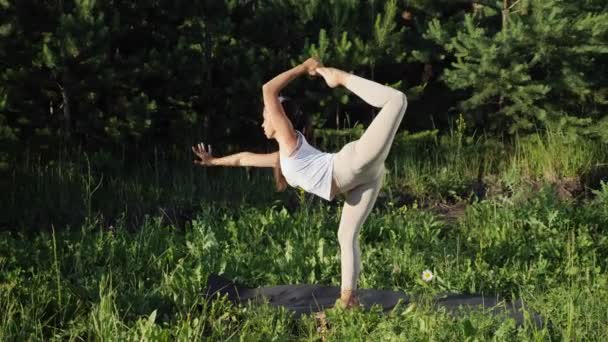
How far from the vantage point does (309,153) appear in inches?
182

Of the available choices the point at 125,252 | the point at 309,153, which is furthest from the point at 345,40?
the point at 309,153

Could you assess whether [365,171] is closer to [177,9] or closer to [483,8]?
[177,9]

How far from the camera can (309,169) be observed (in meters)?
4.54

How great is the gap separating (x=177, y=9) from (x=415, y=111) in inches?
110

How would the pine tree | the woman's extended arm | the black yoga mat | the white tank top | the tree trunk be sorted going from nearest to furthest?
the white tank top
the woman's extended arm
the black yoga mat
the pine tree
the tree trunk

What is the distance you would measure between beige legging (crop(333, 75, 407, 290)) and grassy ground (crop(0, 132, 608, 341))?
37 cm

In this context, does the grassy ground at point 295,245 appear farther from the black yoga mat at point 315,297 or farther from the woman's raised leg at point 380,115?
the woman's raised leg at point 380,115

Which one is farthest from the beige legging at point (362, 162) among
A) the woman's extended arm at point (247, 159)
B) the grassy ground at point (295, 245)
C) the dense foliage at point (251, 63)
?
the dense foliage at point (251, 63)

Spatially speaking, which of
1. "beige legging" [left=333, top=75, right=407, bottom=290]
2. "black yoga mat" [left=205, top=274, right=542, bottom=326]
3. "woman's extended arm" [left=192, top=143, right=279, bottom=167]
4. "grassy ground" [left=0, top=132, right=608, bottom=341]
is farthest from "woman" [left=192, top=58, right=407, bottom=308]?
"black yoga mat" [left=205, top=274, right=542, bottom=326]

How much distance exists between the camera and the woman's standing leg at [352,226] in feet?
15.0

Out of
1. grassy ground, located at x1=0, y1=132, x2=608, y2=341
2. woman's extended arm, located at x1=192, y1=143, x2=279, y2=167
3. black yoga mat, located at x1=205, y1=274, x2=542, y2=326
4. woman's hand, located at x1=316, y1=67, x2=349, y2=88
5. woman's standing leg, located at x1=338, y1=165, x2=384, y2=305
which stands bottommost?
black yoga mat, located at x1=205, y1=274, x2=542, y2=326

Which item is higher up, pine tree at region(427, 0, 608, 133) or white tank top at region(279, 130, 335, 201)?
pine tree at region(427, 0, 608, 133)

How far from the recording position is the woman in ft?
14.0

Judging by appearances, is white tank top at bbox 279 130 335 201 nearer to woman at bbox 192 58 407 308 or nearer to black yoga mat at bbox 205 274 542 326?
woman at bbox 192 58 407 308
